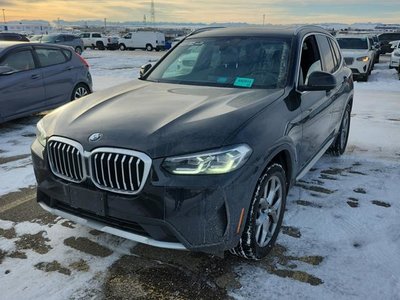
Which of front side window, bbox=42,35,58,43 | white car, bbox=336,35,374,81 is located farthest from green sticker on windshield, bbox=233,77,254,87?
front side window, bbox=42,35,58,43

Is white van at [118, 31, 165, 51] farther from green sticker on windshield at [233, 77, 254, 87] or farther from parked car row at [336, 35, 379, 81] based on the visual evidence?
green sticker on windshield at [233, 77, 254, 87]

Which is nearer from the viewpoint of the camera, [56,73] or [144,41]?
[56,73]

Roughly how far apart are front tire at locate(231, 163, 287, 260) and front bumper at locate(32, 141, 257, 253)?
0.53 ft

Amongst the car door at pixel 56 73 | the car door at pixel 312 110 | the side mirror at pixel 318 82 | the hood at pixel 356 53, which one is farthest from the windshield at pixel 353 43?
the side mirror at pixel 318 82

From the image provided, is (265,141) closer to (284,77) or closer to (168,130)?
(168,130)

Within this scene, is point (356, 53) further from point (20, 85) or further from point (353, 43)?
point (20, 85)

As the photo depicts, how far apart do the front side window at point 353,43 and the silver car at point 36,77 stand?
11522 millimetres

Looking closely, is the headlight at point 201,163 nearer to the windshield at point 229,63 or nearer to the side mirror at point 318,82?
the windshield at point 229,63

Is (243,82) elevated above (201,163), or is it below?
above

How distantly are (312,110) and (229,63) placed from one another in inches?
36.7

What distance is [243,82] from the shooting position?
372 centimetres

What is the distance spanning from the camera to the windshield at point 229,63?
373 centimetres

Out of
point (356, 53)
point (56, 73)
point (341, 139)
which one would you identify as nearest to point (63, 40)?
point (356, 53)

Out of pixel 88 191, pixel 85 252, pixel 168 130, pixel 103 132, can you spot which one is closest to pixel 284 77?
pixel 168 130
